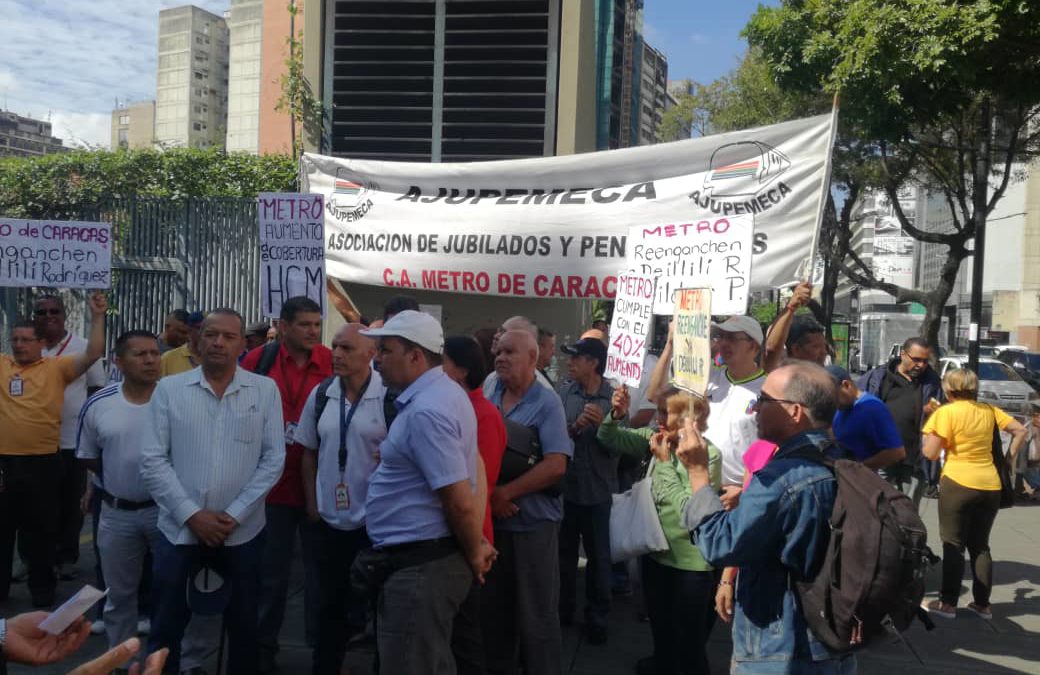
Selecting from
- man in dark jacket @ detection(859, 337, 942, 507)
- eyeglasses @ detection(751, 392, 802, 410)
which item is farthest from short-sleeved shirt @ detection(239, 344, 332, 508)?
man in dark jacket @ detection(859, 337, 942, 507)

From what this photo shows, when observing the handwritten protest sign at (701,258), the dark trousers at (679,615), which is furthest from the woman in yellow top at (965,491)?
the handwritten protest sign at (701,258)

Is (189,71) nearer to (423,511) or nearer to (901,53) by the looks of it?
(901,53)

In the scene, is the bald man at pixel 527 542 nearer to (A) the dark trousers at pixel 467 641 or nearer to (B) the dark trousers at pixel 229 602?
(A) the dark trousers at pixel 467 641

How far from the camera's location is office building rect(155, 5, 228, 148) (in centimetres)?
11581

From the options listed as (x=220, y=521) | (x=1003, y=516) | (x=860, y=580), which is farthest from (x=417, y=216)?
(x=1003, y=516)

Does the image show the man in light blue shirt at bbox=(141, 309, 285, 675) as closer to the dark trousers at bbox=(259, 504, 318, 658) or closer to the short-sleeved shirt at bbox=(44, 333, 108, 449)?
the dark trousers at bbox=(259, 504, 318, 658)

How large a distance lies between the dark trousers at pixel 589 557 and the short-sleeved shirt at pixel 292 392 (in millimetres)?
1817

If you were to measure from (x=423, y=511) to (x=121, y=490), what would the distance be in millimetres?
2090

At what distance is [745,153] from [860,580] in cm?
390

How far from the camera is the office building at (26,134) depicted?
143250 mm

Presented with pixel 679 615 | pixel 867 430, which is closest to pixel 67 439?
pixel 679 615

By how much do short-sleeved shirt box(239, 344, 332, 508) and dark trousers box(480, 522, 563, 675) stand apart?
1246 mm

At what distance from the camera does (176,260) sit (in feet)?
36.0

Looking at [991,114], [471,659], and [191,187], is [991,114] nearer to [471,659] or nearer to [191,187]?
[191,187]
